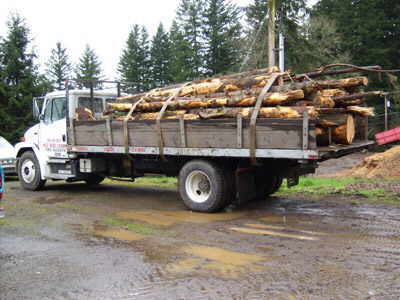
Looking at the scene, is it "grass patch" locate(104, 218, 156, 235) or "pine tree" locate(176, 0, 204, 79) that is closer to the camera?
"grass patch" locate(104, 218, 156, 235)

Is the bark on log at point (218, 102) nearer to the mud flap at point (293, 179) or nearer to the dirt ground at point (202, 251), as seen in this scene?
the mud flap at point (293, 179)

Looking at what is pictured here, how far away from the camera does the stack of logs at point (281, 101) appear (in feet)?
25.3

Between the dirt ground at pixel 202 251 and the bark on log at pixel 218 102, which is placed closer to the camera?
the dirt ground at pixel 202 251

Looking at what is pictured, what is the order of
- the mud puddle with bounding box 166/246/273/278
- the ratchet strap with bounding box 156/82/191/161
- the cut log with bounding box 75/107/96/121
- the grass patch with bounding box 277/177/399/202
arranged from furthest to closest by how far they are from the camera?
the cut log with bounding box 75/107/96/121, the grass patch with bounding box 277/177/399/202, the ratchet strap with bounding box 156/82/191/161, the mud puddle with bounding box 166/246/273/278

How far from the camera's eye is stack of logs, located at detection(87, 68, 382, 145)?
770cm

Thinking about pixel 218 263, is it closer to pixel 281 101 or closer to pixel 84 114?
pixel 281 101

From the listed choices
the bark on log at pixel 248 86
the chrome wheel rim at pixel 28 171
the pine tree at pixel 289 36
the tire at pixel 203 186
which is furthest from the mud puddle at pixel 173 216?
the pine tree at pixel 289 36

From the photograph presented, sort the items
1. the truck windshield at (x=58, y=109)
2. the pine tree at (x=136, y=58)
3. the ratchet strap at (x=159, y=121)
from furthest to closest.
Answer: the pine tree at (x=136, y=58), the truck windshield at (x=58, y=109), the ratchet strap at (x=159, y=121)

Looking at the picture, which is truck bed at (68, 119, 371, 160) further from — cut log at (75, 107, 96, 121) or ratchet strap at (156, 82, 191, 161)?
cut log at (75, 107, 96, 121)

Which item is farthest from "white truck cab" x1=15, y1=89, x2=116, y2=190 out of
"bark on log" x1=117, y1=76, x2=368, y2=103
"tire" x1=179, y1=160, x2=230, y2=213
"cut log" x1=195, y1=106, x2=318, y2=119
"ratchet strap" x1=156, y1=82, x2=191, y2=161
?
"cut log" x1=195, y1=106, x2=318, y2=119

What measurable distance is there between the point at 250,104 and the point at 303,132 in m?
1.43

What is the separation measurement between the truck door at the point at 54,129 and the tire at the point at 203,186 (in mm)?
4157

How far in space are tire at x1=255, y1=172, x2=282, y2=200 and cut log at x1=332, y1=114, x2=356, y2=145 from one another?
6.17ft

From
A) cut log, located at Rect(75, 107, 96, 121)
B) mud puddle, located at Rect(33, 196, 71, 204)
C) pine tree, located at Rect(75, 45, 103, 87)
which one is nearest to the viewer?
mud puddle, located at Rect(33, 196, 71, 204)
